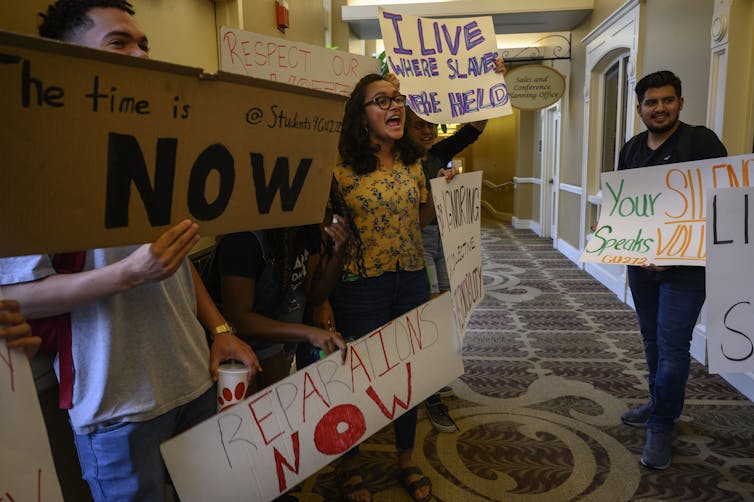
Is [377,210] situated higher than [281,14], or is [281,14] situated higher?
[281,14]

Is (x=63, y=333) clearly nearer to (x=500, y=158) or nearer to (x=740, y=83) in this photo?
(x=740, y=83)

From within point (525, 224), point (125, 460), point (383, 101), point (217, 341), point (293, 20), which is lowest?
point (525, 224)

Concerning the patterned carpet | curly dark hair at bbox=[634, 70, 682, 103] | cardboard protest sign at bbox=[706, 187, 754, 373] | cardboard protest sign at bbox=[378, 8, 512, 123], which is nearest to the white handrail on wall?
the patterned carpet

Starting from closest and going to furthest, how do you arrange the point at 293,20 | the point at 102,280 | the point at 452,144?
the point at 102,280 < the point at 452,144 < the point at 293,20

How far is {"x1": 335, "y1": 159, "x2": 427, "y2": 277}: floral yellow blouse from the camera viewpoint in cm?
168

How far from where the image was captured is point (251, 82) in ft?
2.90

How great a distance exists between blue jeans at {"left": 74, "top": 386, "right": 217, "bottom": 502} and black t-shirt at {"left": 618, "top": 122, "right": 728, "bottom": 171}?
2008 millimetres

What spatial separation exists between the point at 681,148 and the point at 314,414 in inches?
67.6

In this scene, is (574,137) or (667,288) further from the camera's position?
(574,137)

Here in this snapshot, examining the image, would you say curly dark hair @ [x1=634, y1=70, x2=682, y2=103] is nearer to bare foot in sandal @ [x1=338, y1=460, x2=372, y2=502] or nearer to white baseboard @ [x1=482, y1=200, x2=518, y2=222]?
bare foot in sandal @ [x1=338, y1=460, x2=372, y2=502]

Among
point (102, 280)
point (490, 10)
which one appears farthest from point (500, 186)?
point (102, 280)

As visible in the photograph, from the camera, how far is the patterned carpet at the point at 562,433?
1.99 meters

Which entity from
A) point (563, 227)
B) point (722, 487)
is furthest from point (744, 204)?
point (563, 227)

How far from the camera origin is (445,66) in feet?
6.31
